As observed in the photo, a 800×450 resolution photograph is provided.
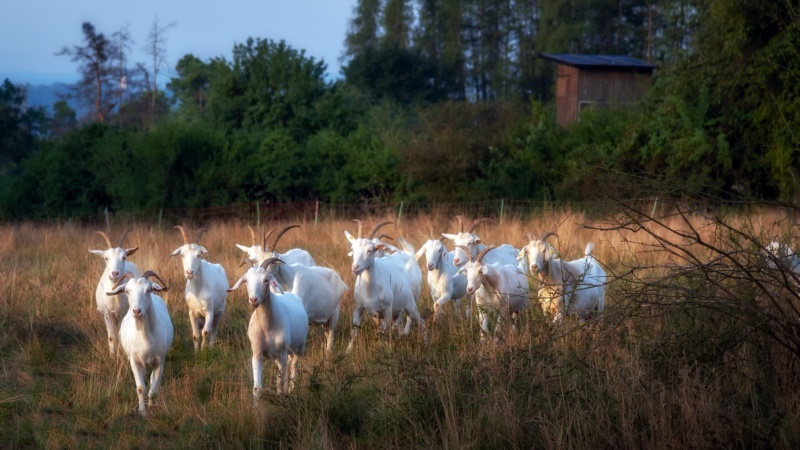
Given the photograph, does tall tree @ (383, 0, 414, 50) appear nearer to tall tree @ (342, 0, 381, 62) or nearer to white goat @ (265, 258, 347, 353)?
tall tree @ (342, 0, 381, 62)

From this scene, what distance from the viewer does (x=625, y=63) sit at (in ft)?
118

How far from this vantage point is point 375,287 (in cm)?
1072

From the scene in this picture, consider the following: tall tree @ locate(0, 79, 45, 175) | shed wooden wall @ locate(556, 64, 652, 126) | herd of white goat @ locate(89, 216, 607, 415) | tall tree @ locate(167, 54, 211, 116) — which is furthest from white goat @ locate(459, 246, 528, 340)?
tall tree @ locate(167, 54, 211, 116)

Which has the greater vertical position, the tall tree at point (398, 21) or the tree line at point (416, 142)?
the tall tree at point (398, 21)

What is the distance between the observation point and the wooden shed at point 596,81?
35469mm

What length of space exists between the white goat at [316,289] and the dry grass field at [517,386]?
1.45 ft

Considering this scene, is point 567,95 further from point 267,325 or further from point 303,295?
point 267,325

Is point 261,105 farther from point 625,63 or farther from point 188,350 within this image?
point 188,350

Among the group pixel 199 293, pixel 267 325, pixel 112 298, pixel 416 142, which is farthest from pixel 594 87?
pixel 267 325

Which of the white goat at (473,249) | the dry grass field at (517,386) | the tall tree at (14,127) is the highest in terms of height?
the tall tree at (14,127)

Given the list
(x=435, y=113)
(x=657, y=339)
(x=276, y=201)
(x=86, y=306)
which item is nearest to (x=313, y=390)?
(x=657, y=339)

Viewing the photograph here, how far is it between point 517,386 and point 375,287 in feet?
12.8

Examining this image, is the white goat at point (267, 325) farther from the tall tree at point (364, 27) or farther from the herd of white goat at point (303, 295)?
the tall tree at point (364, 27)

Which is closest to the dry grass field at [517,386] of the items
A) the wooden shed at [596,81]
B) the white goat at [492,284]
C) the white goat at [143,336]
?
the white goat at [143,336]
